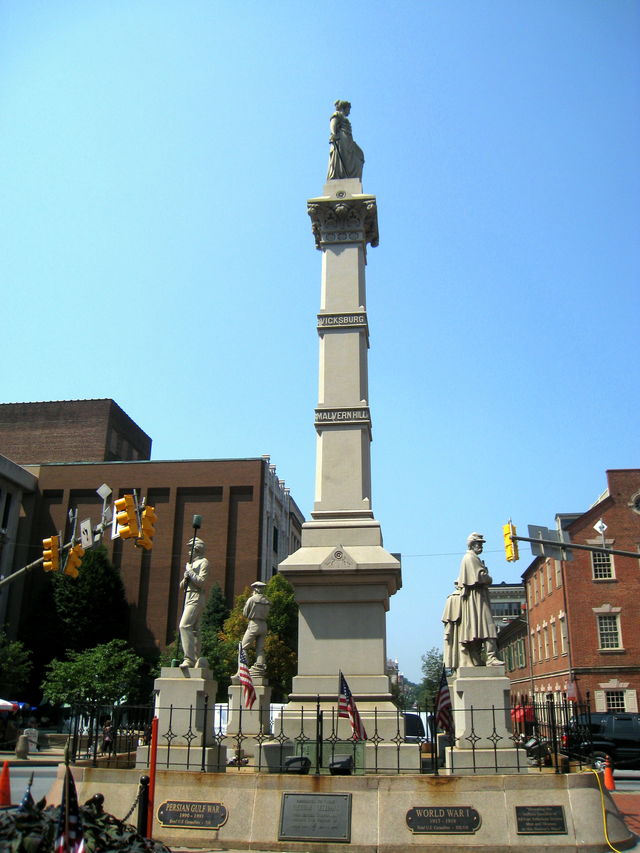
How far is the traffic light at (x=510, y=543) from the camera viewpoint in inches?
774

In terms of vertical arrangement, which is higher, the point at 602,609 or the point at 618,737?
the point at 602,609

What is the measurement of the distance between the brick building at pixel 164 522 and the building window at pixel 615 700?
25741 mm

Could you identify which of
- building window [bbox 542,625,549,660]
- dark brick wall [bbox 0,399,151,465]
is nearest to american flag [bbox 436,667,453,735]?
building window [bbox 542,625,549,660]

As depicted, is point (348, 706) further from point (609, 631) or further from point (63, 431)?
point (63, 431)

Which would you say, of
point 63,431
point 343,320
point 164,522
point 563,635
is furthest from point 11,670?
point 343,320

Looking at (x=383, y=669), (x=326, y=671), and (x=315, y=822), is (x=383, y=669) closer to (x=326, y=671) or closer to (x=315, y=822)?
(x=326, y=671)

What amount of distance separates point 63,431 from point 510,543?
5868cm

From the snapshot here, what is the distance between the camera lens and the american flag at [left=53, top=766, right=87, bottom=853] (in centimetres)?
561

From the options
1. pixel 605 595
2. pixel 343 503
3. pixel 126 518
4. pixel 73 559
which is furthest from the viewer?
pixel 605 595

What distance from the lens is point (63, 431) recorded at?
70500mm

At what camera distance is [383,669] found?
14922 mm

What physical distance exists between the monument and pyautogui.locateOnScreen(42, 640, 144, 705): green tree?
33909 mm

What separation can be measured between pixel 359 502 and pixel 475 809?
294 inches

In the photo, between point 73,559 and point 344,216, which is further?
point 73,559
